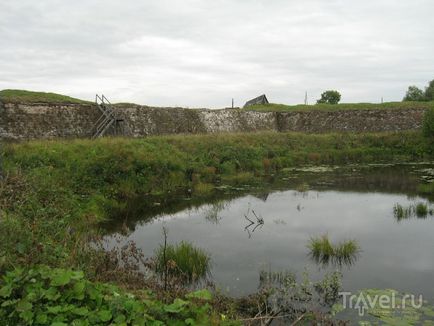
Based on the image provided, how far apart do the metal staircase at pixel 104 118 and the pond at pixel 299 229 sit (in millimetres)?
11062

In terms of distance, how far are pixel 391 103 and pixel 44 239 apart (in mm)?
38169

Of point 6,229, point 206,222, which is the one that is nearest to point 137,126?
point 206,222

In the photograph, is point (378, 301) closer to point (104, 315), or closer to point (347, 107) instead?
point (104, 315)

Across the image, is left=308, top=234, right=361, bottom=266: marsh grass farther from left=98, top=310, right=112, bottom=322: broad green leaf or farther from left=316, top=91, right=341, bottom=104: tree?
left=316, top=91, right=341, bottom=104: tree

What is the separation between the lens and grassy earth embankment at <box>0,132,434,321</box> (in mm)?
6180

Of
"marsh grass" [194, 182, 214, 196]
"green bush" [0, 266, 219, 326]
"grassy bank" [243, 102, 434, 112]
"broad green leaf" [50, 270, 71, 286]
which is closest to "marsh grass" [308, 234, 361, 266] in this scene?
"green bush" [0, 266, 219, 326]

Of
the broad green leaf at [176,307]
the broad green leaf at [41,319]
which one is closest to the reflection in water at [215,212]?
the broad green leaf at [176,307]

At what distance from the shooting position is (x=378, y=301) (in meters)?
6.66

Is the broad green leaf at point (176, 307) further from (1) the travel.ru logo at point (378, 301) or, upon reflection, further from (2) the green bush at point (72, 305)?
(1) the travel.ru logo at point (378, 301)

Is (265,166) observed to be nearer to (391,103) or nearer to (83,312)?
(83,312)

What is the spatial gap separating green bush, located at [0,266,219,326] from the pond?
8.98 feet

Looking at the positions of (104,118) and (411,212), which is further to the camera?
(104,118)

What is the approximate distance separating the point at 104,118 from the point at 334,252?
20474mm

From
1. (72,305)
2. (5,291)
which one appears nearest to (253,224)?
(72,305)
